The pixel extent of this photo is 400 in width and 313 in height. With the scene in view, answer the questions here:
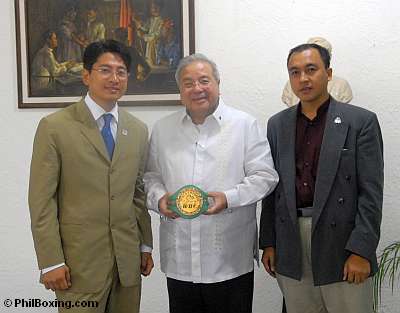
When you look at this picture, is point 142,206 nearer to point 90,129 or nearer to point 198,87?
point 90,129

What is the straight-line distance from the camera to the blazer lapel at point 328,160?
1669mm

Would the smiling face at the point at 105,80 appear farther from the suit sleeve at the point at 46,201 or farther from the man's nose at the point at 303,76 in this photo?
the man's nose at the point at 303,76

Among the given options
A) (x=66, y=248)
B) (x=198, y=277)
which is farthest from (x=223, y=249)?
(x=66, y=248)

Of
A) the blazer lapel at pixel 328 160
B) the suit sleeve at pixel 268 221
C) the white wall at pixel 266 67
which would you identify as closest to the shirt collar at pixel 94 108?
the suit sleeve at pixel 268 221

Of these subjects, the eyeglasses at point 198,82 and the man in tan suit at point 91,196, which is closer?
the man in tan suit at point 91,196

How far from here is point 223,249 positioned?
1.81 meters

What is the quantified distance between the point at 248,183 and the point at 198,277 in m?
0.40

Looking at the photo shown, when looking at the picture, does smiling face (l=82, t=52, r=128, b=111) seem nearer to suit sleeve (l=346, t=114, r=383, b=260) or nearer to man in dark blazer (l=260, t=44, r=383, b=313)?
man in dark blazer (l=260, t=44, r=383, b=313)

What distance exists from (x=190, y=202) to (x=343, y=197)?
1.76ft

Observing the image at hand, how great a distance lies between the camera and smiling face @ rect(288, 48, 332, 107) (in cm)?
173

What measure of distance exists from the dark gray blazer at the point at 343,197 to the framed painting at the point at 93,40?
1.17m

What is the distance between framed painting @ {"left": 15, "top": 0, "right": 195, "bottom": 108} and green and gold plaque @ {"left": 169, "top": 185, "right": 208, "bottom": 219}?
3.37 ft

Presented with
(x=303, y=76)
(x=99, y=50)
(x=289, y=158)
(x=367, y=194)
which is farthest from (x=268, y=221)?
(x=99, y=50)

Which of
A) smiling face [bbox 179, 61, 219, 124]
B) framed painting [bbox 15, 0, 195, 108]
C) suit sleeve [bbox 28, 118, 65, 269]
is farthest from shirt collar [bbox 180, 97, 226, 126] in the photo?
framed painting [bbox 15, 0, 195, 108]
